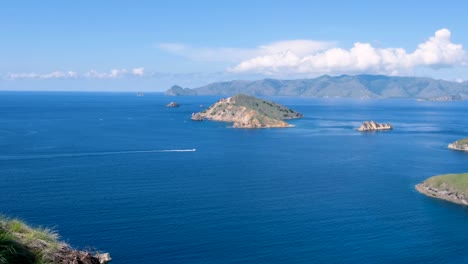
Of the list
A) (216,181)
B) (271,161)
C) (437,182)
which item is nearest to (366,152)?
(271,161)

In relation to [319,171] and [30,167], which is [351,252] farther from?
[30,167]

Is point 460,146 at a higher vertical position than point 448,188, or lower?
higher

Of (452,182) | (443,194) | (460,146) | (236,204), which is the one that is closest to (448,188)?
(443,194)

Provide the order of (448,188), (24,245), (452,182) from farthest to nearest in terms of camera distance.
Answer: (452,182) < (448,188) < (24,245)

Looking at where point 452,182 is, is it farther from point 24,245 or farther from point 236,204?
point 24,245

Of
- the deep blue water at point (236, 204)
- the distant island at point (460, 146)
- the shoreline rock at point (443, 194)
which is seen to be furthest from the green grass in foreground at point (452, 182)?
the distant island at point (460, 146)

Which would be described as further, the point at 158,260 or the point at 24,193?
the point at 24,193
